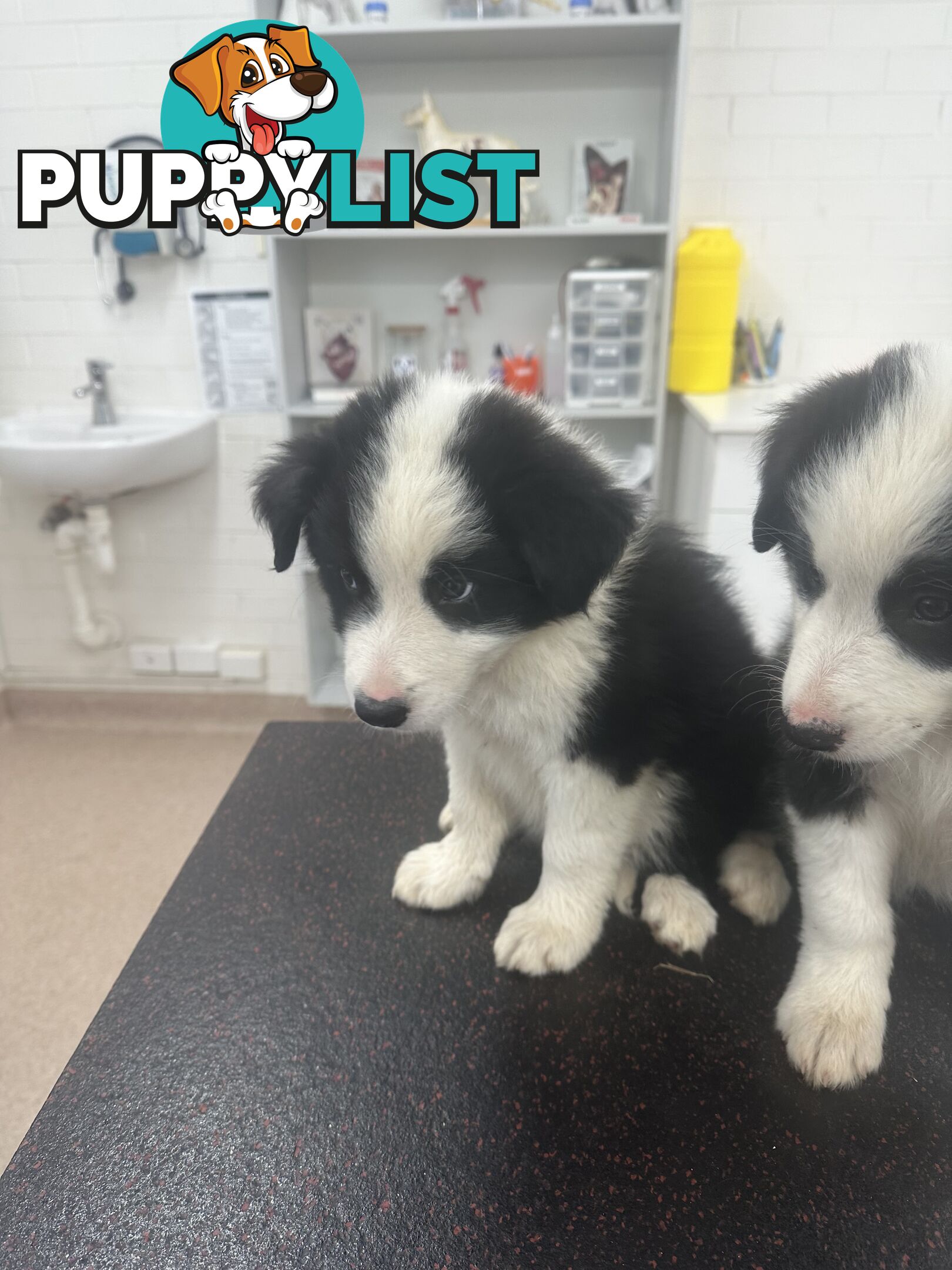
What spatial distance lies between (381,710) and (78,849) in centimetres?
203

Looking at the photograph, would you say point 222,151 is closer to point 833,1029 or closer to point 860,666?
point 860,666

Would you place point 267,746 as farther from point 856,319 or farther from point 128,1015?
point 856,319

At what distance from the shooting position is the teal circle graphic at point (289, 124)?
2328 millimetres

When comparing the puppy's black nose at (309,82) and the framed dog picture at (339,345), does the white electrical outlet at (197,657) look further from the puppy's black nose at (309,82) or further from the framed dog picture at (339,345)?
the puppy's black nose at (309,82)

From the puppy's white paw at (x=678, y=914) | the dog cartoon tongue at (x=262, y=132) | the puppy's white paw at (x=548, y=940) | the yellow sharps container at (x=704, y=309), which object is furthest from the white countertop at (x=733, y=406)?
the dog cartoon tongue at (x=262, y=132)

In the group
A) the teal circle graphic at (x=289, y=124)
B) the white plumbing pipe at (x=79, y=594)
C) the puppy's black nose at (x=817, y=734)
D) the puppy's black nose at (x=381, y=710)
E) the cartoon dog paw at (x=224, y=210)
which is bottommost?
the white plumbing pipe at (x=79, y=594)

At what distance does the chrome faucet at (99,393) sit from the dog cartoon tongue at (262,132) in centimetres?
87

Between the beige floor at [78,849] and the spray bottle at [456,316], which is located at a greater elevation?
the spray bottle at [456,316]

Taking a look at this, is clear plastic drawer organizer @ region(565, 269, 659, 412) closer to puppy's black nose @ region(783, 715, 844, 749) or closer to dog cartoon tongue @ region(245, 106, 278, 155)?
dog cartoon tongue @ region(245, 106, 278, 155)

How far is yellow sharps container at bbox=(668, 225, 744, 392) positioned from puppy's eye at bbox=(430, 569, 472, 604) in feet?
6.04

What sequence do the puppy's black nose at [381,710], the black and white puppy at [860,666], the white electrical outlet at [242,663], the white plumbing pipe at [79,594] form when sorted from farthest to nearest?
the white electrical outlet at [242,663] < the white plumbing pipe at [79,594] < the puppy's black nose at [381,710] < the black and white puppy at [860,666]

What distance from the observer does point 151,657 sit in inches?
120

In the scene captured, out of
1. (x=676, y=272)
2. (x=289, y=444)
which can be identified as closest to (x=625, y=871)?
(x=289, y=444)

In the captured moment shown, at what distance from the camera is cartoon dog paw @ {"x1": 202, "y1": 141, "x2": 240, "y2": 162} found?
7.59 ft
